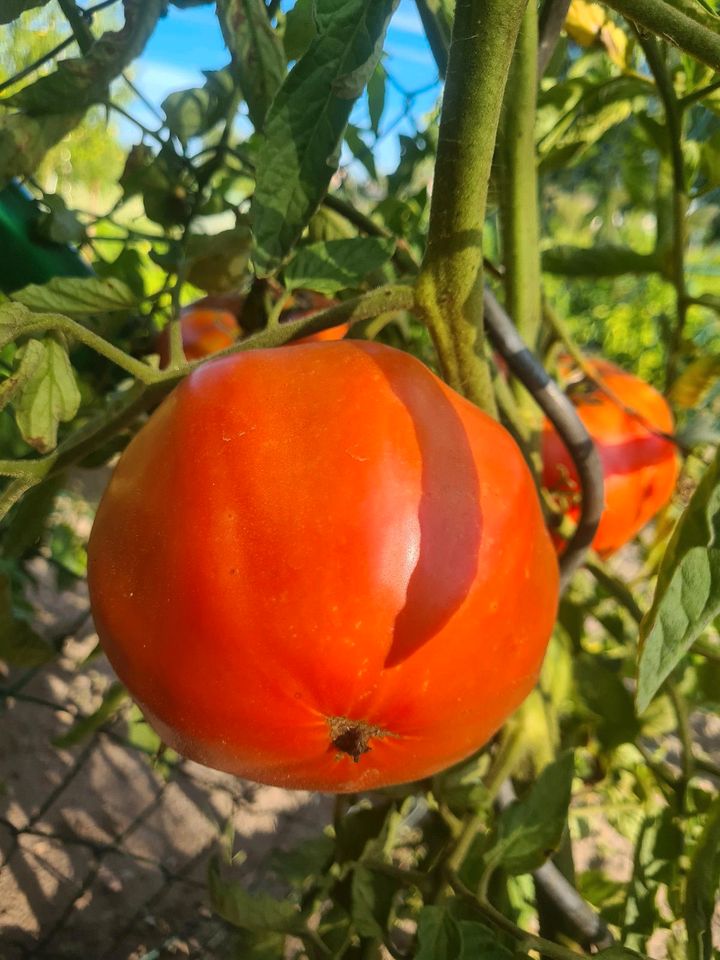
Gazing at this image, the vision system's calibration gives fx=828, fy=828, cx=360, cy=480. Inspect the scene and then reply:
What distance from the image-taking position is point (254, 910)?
39 centimetres

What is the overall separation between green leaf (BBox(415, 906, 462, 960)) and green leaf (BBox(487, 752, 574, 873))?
0.05m

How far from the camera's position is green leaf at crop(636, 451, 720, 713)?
224 millimetres

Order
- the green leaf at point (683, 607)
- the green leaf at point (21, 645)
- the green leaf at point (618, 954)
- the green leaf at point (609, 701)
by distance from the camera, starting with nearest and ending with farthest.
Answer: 1. the green leaf at point (683, 607)
2. the green leaf at point (618, 954)
3. the green leaf at point (21, 645)
4. the green leaf at point (609, 701)

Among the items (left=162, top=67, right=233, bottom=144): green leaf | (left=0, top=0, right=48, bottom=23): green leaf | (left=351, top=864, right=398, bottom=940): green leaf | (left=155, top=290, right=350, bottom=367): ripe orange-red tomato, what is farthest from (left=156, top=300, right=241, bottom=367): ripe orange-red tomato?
(left=351, top=864, right=398, bottom=940): green leaf

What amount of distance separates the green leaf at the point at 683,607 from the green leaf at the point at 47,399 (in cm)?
23

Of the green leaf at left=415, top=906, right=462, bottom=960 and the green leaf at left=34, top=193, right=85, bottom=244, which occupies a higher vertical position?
the green leaf at left=34, top=193, right=85, bottom=244

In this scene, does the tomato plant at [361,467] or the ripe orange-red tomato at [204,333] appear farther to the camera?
the ripe orange-red tomato at [204,333]

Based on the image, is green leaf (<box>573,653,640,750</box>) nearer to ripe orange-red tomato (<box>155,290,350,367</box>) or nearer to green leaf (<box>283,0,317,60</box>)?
ripe orange-red tomato (<box>155,290,350,367</box>)

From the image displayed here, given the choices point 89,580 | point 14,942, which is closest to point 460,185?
point 89,580

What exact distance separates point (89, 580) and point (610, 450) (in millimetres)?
426

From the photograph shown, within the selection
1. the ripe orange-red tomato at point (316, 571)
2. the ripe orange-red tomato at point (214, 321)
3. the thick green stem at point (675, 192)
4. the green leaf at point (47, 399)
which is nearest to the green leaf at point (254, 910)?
the ripe orange-red tomato at point (316, 571)

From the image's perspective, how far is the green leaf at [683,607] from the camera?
0.22 m

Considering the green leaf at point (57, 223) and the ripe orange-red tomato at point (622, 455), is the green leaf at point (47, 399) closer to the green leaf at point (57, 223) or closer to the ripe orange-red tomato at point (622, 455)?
the green leaf at point (57, 223)

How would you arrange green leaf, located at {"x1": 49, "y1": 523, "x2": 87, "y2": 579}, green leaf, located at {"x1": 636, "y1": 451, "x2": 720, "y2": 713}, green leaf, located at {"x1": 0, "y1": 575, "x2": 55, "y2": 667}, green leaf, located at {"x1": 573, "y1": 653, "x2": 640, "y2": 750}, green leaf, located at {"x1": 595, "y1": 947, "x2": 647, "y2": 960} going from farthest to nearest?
1. green leaf, located at {"x1": 49, "y1": 523, "x2": 87, "y2": 579}
2. green leaf, located at {"x1": 573, "y1": 653, "x2": 640, "y2": 750}
3. green leaf, located at {"x1": 0, "y1": 575, "x2": 55, "y2": 667}
4. green leaf, located at {"x1": 595, "y1": 947, "x2": 647, "y2": 960}
5. green leaf, located at {"x1": 636, "y1": 451, "x2": 720, "y2": 713}
